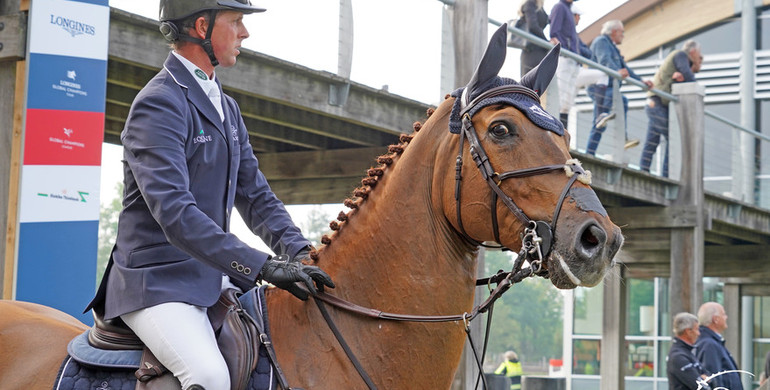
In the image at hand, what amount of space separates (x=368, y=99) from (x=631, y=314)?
15.3 meters

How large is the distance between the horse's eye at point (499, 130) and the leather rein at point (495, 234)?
0.06 m

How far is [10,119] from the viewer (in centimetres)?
586

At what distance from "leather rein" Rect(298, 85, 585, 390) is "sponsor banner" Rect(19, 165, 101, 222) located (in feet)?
10.4

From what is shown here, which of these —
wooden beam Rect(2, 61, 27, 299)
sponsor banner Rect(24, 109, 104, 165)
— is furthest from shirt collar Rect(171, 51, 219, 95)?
wooden beam Rect(2, 61, 27, 299)

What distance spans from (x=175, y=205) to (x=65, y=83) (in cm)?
328

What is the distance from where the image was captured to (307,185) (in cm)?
1134

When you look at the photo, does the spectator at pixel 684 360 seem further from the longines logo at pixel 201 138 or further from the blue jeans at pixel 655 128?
the longines logo at pixel 201 138

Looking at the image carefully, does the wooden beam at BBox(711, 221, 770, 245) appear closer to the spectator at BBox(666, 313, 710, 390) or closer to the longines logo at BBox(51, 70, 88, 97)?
the spectator at BBox(666, 313, 710, 390)

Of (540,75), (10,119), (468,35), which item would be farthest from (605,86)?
(540,75)

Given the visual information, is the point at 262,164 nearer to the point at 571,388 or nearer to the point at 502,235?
the point at 502,235

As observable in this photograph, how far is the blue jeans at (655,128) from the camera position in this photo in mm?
12594

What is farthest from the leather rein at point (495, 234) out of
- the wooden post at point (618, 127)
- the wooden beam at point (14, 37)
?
the wooden post at point (618, 127)

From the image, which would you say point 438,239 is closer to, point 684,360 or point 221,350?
point 221,350

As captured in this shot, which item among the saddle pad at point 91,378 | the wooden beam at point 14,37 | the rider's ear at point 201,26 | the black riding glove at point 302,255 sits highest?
the wooden beam at point 14,37
